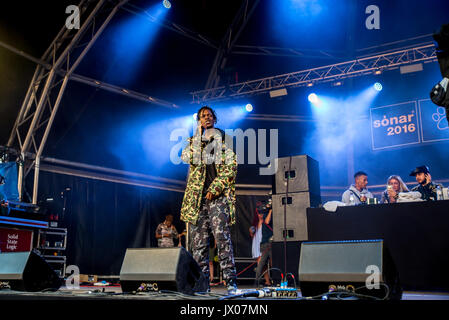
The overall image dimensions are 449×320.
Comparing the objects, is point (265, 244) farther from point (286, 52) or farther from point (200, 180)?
point (286, 52)

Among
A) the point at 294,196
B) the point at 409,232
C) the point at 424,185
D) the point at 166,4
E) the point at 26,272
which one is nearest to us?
the point at 26,272

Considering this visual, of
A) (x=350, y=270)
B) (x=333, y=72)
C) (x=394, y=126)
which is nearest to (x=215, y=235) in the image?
(x=350, y=270)

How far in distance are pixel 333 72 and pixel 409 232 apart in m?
6.69

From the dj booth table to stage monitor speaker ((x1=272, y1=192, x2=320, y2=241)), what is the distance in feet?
1.67

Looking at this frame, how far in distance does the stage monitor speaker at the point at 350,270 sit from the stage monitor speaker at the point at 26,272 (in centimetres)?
186

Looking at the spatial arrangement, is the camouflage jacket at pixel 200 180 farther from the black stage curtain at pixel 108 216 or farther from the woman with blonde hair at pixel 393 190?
the black stage curtain at pixel 108 216

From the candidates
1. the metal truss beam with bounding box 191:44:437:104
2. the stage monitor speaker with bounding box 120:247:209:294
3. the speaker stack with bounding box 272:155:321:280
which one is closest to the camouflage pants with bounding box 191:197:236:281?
the stage monitor speaker with bounding box 120:247:209:294

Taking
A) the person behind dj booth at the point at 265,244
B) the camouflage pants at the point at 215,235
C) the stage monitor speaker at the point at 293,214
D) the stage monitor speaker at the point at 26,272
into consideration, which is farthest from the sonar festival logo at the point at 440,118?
the stage monitor speaker at the point at 26,272

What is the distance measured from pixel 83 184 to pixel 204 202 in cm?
694

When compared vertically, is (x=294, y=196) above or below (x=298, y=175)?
below

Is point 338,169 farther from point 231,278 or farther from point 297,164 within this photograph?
point 231,278

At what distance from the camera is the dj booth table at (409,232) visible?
4.52 m

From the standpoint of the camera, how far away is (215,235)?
3.41 m

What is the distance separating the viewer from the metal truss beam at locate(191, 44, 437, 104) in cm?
846
